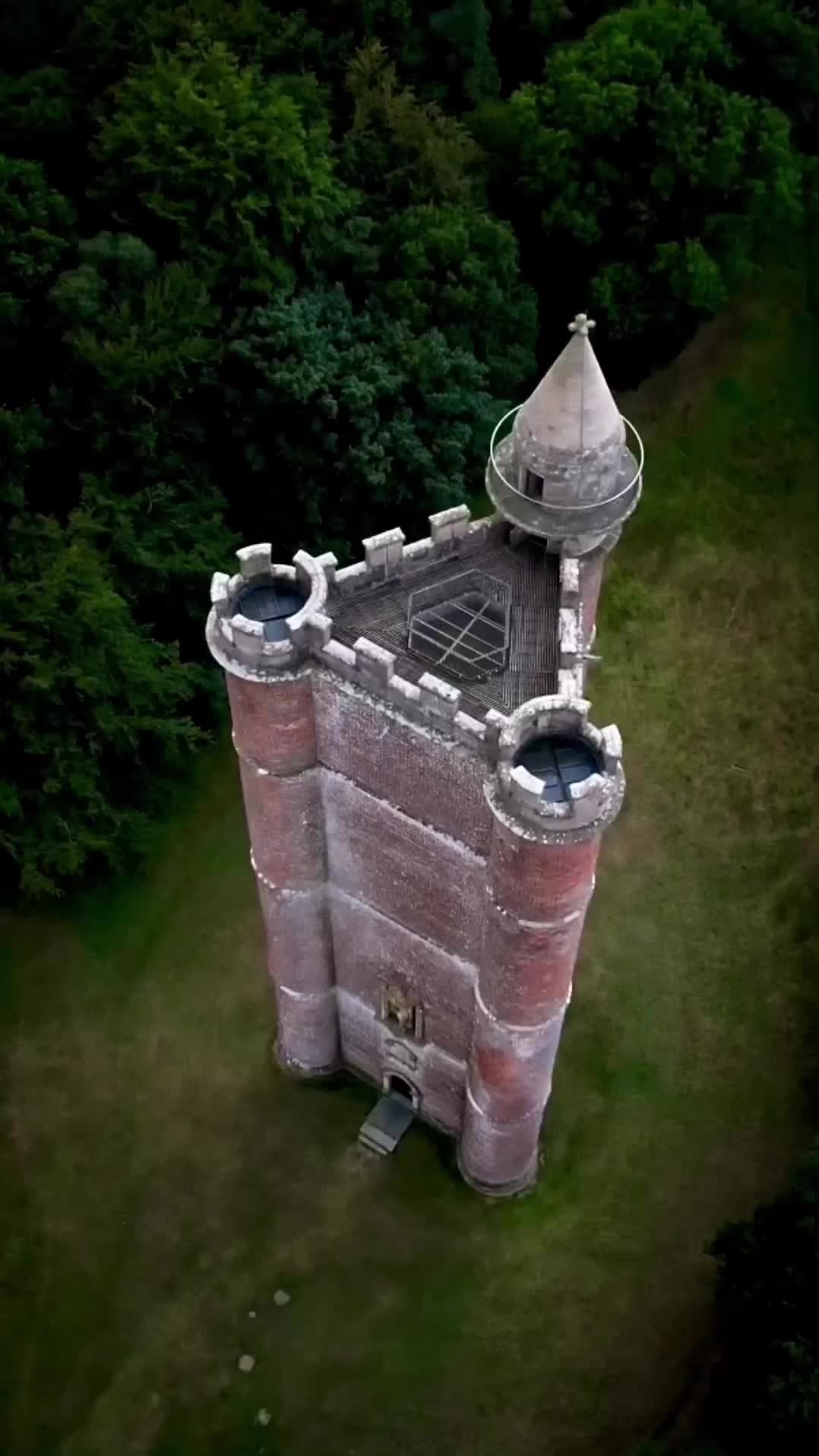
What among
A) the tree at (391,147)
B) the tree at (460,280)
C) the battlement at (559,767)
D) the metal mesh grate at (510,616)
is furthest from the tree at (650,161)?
the battlement at (559,767)

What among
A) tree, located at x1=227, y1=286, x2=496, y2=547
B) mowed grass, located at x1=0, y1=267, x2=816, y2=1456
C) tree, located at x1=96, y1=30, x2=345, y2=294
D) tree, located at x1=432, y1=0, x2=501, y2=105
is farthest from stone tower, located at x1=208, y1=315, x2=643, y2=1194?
tree, located at x1=432, y1=0, x2=501, y2=105

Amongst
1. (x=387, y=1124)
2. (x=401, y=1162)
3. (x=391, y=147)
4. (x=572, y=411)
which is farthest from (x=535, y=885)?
(x=391, y=147)

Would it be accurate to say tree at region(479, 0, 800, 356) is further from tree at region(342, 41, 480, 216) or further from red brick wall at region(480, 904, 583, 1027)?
red brick wall at region(480, 904, 583, 1027)

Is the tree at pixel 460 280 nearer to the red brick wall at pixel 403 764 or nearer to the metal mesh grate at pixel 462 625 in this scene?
the metal mesh grate at pixel 462 625

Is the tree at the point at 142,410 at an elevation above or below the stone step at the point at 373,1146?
above

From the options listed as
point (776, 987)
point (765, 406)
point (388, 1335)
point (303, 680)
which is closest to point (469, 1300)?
point (388, 1335)

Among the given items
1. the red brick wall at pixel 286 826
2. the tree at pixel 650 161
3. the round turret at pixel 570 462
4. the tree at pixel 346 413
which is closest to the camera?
the round turret at pixel 570 462
